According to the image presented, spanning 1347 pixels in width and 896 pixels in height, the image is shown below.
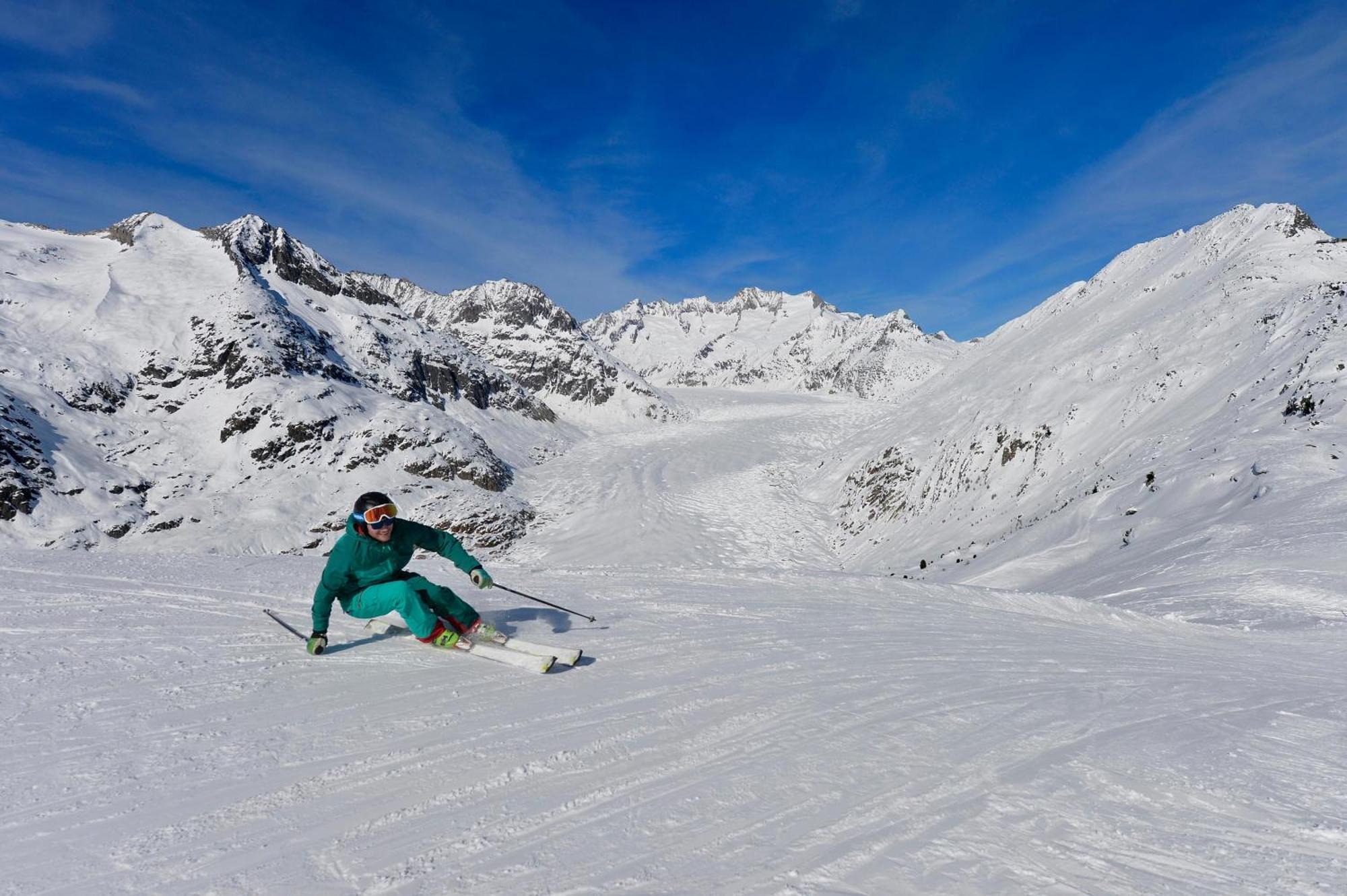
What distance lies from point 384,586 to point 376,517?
0.76 meters

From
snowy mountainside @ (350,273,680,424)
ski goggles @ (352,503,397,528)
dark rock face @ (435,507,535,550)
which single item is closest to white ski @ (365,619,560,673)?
ski goggles @ (352,503,397,528)

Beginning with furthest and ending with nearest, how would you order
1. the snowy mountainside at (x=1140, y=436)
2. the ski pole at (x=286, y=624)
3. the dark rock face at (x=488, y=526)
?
the dark rock face at (x=488, y=526) → the snowy mountainside at (x=1140, y=436) → the ski pole at (x=286, y=624)

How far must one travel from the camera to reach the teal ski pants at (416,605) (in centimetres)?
673

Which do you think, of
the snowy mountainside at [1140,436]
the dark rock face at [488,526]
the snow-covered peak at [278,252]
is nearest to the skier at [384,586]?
the snowy mountainside at [1140,436]

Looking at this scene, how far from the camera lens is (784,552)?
36438 mm

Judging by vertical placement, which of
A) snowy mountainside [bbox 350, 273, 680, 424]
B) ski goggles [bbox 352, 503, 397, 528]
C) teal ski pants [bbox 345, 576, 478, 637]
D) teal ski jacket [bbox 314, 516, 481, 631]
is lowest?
teal ski pants [bbox 345, 576, 478, 637]

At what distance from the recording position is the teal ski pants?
673 centimetres

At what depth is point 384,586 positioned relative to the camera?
685 cm

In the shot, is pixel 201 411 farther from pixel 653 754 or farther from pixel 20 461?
pixel 653 754

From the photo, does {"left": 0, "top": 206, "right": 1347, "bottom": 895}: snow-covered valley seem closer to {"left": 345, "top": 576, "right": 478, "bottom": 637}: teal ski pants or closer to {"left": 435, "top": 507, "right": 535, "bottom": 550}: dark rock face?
{"left": 345, "top": 576, "right": 478, "bottom": 637}: teal ski pants

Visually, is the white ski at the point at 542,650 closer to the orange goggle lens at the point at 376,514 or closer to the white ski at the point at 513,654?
the white ski at the point at 513,654

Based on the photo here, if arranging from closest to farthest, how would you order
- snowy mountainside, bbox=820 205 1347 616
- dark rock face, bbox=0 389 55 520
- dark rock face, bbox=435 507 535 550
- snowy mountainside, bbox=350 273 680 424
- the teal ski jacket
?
the teal ski jacket → snowy mountainside, bbox=820 205 1347 616 → dark rock face, bbox=0 389 55 520 → dark rock face, bbox=435 507 535 550 → snowy mountainside, bbox=350 273 680 424

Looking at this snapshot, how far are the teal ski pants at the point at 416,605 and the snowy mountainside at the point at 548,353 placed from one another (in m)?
90.8

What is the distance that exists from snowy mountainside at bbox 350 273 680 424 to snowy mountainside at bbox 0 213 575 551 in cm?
2164
